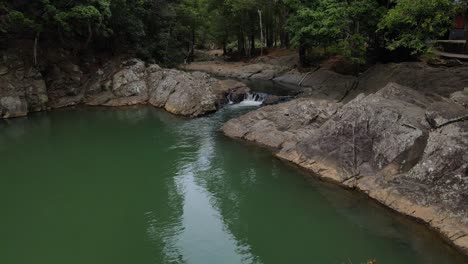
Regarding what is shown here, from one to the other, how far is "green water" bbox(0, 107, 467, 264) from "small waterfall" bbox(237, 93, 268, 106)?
7527 mm

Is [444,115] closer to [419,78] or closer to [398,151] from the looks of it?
[398,151]

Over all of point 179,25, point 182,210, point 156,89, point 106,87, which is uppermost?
point 179,25

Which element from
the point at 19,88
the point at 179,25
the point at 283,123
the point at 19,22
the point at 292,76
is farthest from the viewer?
the point at 179,25

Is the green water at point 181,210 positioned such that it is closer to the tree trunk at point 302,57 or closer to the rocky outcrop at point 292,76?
the rocky outcrop at point 292,76

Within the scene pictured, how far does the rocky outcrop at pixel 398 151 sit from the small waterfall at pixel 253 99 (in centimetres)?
914

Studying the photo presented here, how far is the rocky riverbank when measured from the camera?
24469 mm

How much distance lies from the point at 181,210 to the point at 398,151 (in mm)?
7359

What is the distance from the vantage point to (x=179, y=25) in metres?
36.9

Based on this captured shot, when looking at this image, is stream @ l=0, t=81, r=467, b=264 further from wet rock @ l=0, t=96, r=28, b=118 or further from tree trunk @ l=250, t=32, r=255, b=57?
tree trunk @ l=250, t=32, r=255, b=57

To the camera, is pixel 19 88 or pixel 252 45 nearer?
pixel 19 88

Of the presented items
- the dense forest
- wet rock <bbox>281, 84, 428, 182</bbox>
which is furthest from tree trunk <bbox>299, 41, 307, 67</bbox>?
wet rock <bbox>281, 84, 428, 182</bbox>

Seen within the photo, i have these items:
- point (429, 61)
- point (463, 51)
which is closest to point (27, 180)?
point (429, 61)

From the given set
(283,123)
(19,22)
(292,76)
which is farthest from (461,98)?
(19,22)

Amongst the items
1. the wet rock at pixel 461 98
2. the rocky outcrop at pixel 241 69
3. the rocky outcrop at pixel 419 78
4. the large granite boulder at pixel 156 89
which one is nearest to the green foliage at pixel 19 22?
the large granite boulder at pixel 156 89
